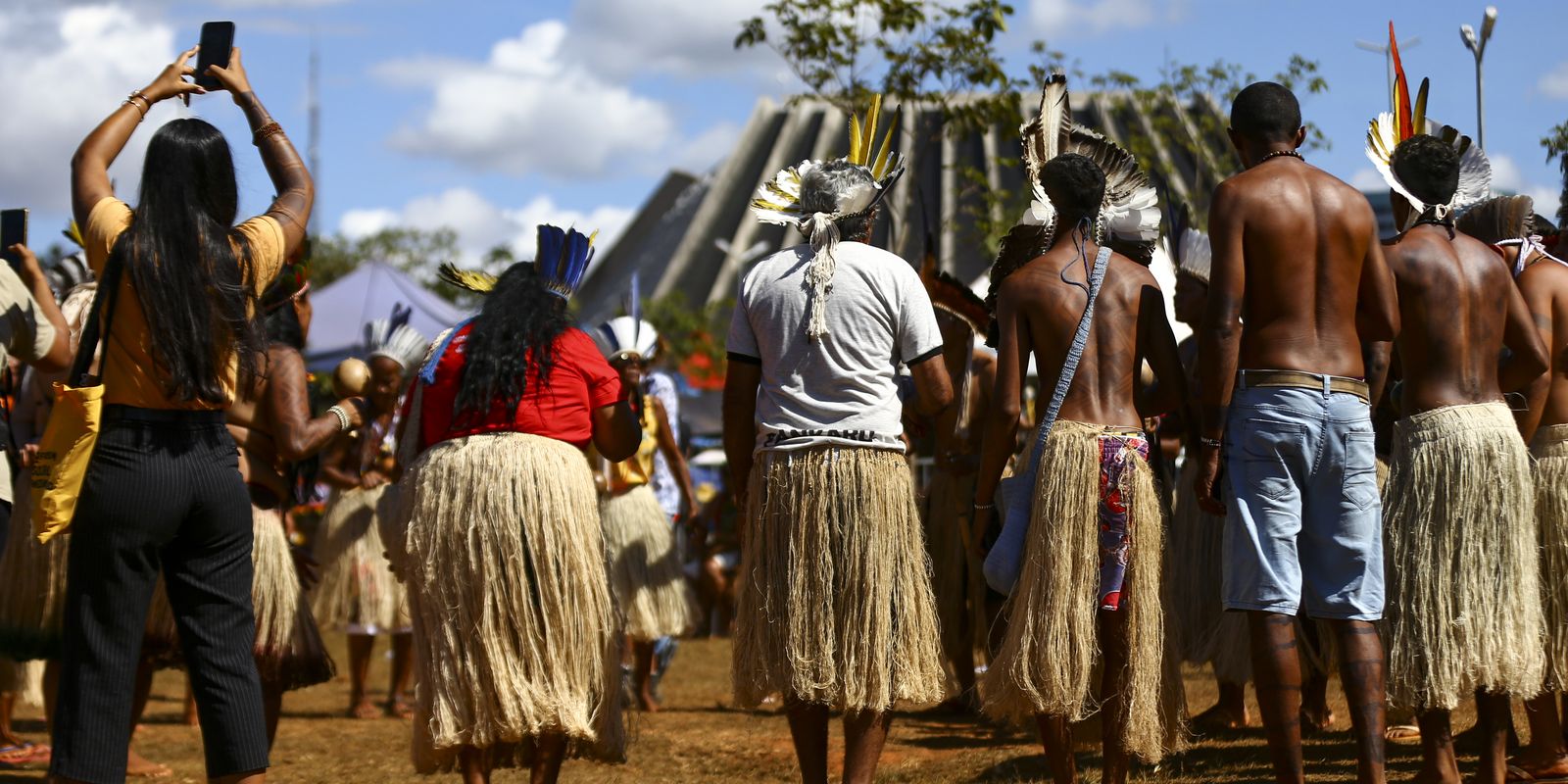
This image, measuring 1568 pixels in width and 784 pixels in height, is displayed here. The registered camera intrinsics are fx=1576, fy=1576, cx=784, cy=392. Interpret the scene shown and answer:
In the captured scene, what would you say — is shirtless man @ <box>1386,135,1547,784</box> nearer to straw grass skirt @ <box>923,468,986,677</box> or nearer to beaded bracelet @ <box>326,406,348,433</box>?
straw grass skirt @ <box>923,468,986,677</box>

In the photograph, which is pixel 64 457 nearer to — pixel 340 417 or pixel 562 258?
pixel 340 417

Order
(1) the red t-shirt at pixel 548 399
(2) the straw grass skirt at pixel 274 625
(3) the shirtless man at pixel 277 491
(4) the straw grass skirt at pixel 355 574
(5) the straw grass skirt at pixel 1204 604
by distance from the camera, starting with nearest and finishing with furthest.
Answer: (1) the red t-shirt at pixel 548 399, (3) the shirtless man at pixel 277 491, (2) the straw grass skirt at pixel 274 625, (5) the straw grass skirt at pixel 1204 604, (4) the straw grass skirt at pixel 355 574

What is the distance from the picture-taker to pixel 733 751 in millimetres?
7086

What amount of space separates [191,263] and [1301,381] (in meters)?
2.97

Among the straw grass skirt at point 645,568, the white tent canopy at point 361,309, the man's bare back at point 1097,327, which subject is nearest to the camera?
the man's bare back at point 1097,327

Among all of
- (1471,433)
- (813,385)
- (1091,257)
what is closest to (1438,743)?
(1471,433)

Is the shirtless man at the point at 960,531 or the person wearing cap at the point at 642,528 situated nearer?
the shirtless man at the point at 960,531

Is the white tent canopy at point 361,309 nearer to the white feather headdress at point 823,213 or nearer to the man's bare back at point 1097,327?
the white feather headdress at point 823,213

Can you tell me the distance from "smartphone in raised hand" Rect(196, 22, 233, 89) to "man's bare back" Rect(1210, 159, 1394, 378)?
2.74m

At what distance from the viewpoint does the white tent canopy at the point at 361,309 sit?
1911 cm

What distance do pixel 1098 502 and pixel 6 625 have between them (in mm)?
3470

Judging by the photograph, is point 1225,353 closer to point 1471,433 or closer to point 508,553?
point 1471,433

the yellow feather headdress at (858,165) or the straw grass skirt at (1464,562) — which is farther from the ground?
the yellow feather headdress at (858,165)

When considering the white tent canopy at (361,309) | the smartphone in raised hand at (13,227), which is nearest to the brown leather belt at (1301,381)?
the smartphone in raised hand at (13,227)
